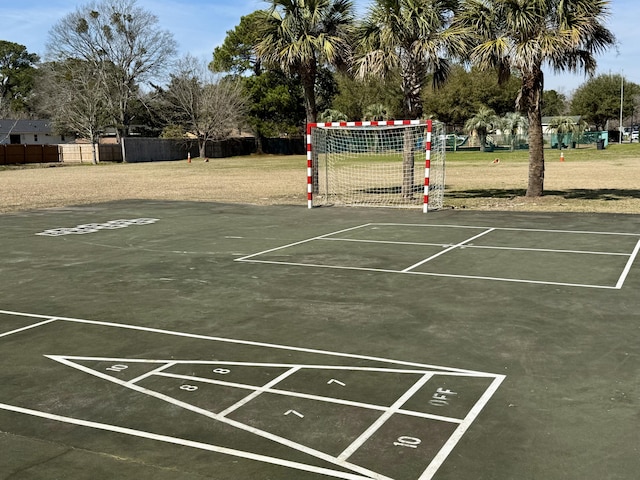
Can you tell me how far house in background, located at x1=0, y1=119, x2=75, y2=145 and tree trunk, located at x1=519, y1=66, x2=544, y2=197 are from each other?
65751 mm

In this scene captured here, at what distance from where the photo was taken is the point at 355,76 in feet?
72.8

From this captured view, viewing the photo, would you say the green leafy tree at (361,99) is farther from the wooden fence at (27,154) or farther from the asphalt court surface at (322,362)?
the asphalt court surface at (322,362)

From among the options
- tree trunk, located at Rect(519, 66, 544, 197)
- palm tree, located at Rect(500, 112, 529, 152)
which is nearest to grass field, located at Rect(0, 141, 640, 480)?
tree trunk, located at Rect(519, 66, 544, 197)

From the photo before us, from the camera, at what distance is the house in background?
75688 millimetres

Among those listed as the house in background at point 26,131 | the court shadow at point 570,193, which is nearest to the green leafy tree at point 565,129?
the court shadow at point 570,193

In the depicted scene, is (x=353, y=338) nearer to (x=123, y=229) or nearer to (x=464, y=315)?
(x=464, y=315)

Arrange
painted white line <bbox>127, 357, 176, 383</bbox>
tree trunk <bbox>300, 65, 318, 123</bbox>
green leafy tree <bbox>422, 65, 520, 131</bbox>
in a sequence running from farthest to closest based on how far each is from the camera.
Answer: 1. green leafy tree <bbox>422, 65, 520, 131</bbox>
2. tree trunk <bbox>300, 65, 318, 123</bbox>
3. painted white line <bbox>127, 357, 176, 383</bbox>

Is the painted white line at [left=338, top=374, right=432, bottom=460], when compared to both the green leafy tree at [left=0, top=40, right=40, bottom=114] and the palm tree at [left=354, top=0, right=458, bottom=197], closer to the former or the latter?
the palm tree at [left=354, top=0, right=458, bottom=197]

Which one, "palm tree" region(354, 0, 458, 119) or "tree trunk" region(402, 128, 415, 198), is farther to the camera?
"tree trunk" region(402, 128, 415, 198)

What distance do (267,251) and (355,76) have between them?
38.1 ft

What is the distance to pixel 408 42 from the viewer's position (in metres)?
20.8

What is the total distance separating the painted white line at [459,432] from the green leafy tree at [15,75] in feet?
324

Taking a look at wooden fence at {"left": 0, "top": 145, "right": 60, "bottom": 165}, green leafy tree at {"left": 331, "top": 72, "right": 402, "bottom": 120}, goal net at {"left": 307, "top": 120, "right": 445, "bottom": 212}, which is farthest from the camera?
green leafy tree at {"left": 331, "top": 72, "right": 402, "bottom": 120}

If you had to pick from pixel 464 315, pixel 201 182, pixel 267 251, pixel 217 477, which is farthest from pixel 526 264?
pixel 201 182
